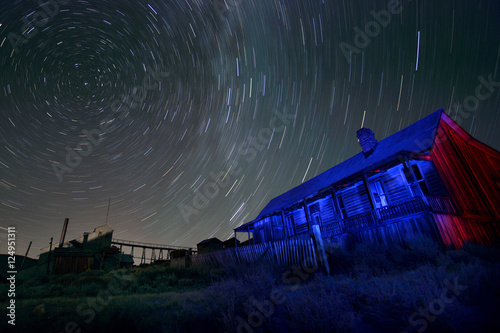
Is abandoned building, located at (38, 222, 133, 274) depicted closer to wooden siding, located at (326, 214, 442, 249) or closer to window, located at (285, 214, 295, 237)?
window, located at (285, 214, 295, 237)

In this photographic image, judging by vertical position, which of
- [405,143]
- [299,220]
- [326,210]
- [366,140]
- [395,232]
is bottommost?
[395,232]

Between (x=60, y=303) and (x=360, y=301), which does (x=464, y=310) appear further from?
(x=60, y=303)

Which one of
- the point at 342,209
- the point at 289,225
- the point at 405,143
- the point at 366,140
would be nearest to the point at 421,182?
the point at 405,143

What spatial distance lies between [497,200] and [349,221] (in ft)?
25.8

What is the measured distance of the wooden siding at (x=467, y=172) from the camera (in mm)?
11570

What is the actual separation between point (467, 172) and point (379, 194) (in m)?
4.57

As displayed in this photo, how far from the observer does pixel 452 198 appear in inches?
436

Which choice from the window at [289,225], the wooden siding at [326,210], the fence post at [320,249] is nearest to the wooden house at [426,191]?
the wooden siding at [326,210]

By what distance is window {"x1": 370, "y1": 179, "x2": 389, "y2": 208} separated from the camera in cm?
1398

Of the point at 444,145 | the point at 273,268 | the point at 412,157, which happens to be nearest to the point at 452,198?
the point at 412,157

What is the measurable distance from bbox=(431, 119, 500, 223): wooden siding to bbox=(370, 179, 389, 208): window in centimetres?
319

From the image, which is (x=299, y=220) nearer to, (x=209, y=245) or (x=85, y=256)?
(x=209, y=245)

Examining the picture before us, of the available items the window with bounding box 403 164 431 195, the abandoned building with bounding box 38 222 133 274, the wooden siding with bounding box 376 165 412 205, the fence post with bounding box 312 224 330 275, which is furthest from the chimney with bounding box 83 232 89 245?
the window with bounding box 403 164 431 195

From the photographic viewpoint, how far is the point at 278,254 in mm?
9719
